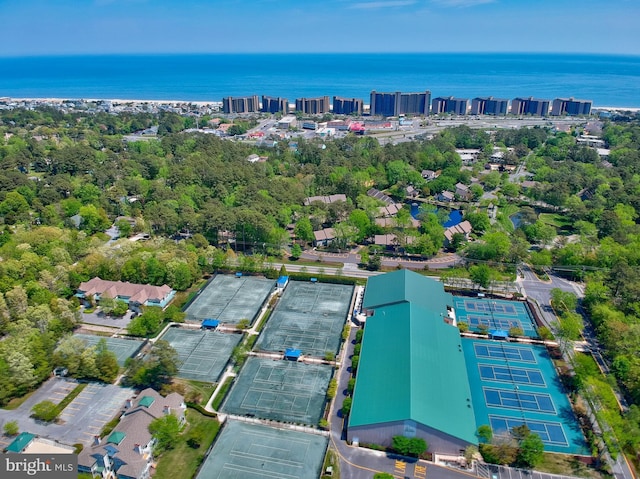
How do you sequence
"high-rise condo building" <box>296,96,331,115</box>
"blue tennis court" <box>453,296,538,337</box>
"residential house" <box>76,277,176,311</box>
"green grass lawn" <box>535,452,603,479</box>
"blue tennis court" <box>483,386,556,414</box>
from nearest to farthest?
"green grass lawn" <box>535,452,603,479</box> → "blue tennis court" <box>483,386,556,414</box> → "blue tennis court" <box>453,296,538,337</box> → "residential house" <box>76,277,176,311</box> → "high-rise condo building" <box>296,96,331,115</box>

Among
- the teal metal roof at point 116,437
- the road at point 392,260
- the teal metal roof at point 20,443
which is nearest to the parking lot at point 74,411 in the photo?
the teal metal roof at point 20,443

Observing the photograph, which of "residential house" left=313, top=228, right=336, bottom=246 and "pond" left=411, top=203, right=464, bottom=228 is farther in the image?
"pond" left=411, top=203, right=464, bottom=228

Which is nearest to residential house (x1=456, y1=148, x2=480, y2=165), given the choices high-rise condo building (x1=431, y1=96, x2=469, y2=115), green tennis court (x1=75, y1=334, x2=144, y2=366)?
high-rise condo building (x1=431, y1=96, x2=469, y2=115)

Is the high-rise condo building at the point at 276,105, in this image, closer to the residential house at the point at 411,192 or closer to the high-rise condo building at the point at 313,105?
the high-rise condo building at the point at 313,105

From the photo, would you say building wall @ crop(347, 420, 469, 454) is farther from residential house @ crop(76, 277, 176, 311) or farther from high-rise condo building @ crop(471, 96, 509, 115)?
high-rise condo building @ crop(471, 96, 509, 115)

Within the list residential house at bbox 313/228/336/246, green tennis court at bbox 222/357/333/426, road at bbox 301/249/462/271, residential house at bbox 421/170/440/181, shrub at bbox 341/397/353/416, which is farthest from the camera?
residential house at bbox 421/170/440/181

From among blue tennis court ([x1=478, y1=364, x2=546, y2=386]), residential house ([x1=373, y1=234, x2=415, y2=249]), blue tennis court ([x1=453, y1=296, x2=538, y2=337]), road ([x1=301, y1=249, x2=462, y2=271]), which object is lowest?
blue tennis court ([x1=478, y1=364, x2=546, y2=386])

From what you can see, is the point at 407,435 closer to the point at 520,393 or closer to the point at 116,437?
the point at 520,393
